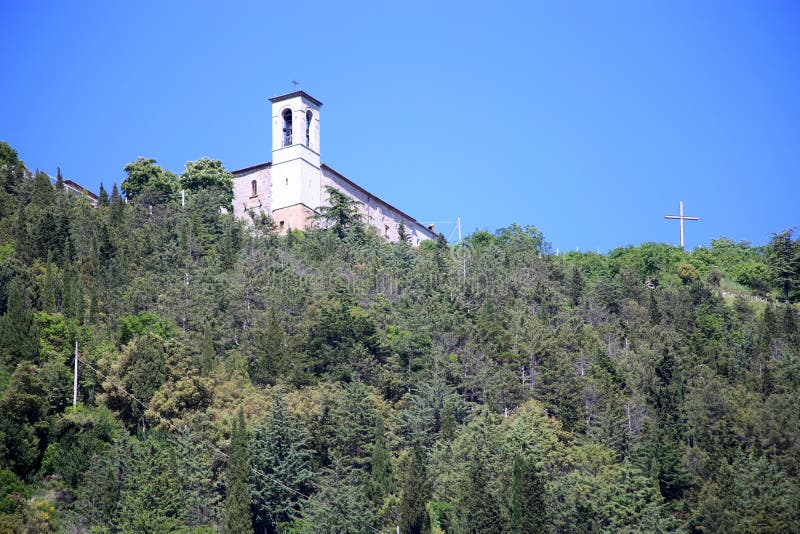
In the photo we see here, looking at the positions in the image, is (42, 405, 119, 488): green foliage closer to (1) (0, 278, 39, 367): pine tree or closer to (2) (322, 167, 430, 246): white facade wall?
(1) (0, 278, 39, 367): pine tree

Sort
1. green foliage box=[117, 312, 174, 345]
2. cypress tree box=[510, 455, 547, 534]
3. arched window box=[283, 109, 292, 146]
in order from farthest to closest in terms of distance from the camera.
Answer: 1. arched window box=[283, 109, 292, 146]
2. green foliage box=[117, 312, 174, 345]
3. cypress tree box=[510, 455, 547, 534]

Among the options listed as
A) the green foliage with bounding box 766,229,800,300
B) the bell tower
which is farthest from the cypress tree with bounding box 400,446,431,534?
the green foliage with bounding box 766,229,800,300

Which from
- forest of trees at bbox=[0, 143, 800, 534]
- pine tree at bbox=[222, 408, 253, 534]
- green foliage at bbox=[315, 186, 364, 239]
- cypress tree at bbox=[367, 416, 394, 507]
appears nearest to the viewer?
pine tree at bbox=[222, 408, 253, 534]

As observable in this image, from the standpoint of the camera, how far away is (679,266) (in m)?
78.4

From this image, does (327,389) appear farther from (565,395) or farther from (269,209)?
(269,209)

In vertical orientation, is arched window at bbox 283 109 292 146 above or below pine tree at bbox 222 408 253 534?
above

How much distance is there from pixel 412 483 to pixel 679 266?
4183cm

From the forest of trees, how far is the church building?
15.9 ft

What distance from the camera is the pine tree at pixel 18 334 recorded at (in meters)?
44.8

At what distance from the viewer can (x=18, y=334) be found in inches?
1788

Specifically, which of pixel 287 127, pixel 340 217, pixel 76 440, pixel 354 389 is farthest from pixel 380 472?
pixel 287 127

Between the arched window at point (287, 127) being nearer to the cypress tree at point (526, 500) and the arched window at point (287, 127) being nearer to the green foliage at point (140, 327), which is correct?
the green foliage at point (140, 327)

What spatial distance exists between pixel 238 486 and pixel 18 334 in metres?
10.8

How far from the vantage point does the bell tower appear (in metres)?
73.2
